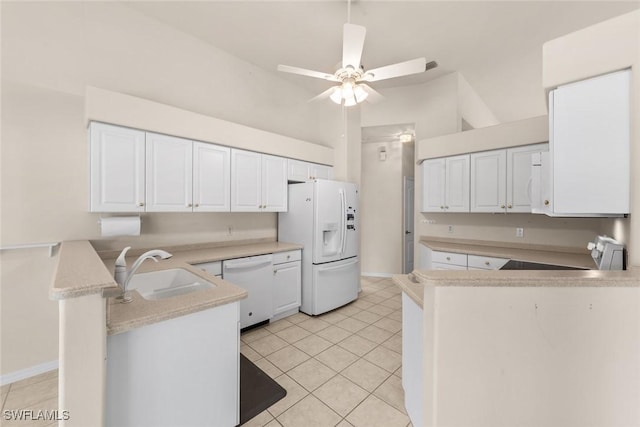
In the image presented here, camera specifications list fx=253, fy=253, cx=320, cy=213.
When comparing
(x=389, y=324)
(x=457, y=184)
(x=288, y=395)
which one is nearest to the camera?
(x=288, y=395)

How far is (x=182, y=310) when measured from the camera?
1265 mm

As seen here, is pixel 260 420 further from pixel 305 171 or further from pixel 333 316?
pixel 305 171

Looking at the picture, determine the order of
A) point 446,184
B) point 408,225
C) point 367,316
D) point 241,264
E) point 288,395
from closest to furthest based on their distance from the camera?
point 288,395, point 241,264, point 367,316, point 446,184, point 408,225

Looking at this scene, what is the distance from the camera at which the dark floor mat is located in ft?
5.74

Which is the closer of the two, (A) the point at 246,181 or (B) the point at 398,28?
(B) the point at 398,28

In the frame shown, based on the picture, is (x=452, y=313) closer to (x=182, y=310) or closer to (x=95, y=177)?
(x=182, y=310)

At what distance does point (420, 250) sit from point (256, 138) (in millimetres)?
2879

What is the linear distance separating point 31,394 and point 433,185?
4.61 meters

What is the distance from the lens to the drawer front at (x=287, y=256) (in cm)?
313

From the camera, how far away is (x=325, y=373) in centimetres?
216

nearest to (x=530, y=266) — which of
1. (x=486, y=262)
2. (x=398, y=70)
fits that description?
(x=486, y=262)

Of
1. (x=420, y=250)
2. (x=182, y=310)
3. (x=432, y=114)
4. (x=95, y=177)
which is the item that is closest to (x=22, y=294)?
(x=95, y=177)

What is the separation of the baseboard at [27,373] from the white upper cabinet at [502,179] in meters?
4.71

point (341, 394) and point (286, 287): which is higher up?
point (286, 287)
